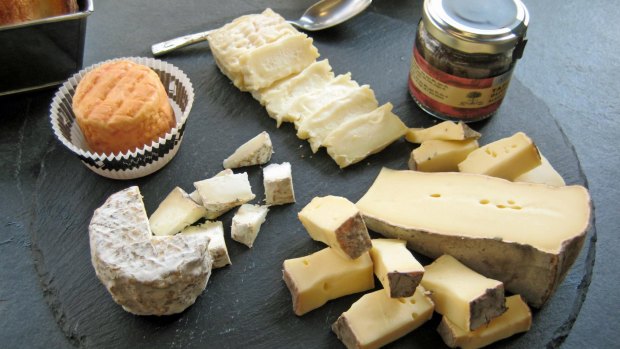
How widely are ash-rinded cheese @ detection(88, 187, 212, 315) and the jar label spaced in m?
0.85

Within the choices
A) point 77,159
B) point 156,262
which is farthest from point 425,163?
point 77,159

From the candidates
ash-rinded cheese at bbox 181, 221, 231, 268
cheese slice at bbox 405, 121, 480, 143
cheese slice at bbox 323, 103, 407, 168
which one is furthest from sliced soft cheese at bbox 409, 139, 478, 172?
ash-rinded cheese at bbox 181, 221, 231, 268

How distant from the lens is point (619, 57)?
2.44 m

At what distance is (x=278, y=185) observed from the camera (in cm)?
170

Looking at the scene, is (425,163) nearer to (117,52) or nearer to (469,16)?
(469,16)

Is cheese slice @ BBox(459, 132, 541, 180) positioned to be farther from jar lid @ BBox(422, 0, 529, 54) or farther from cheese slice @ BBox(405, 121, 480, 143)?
jar lid @ BBox(422, 0, 529, 54)

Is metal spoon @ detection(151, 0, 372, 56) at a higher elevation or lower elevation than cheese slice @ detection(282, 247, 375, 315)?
higher

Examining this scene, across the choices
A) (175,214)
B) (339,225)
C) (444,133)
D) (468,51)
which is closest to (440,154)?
(444,133)

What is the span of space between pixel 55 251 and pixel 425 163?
1.06 meters

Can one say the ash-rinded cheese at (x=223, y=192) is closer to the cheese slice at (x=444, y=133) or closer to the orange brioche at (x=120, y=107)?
the orange brioche at (x=120, y=107)

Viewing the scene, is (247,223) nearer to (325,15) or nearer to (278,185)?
(278,185)

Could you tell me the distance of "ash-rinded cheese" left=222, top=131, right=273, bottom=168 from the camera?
181 centimetres

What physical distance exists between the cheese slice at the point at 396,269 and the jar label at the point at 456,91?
0.55m

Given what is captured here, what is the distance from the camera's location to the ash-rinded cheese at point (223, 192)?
1667mm
